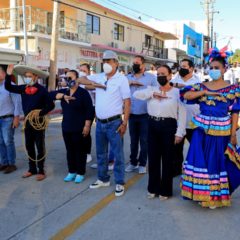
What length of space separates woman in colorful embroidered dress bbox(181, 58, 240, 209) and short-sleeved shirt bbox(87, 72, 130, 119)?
0.94 metres

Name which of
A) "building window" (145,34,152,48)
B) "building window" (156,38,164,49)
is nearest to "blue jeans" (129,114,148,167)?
"building window" (145,34,152,48)

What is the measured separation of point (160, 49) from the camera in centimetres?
4744

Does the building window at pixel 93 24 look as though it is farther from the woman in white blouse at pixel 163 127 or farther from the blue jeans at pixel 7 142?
the woman in white blouse at pixel 163 127

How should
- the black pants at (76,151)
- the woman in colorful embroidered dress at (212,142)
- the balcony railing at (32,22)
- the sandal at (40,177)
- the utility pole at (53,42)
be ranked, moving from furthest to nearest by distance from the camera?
the balcony railing at (32,22) < the utility pole at (53,42) < the sandal at (40,177) < the black pants at (76,151) < the woman in colorful embroidered dress at (212,142)

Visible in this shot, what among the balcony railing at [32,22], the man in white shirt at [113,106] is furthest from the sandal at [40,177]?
the balcony railing at [32,22]

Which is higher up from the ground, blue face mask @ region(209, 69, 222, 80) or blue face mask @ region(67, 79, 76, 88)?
blue face mask @ region(209, 69, 222, 80)

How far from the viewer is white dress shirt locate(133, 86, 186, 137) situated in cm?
495

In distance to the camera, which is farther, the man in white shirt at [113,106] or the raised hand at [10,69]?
the raised hand at [10,69]

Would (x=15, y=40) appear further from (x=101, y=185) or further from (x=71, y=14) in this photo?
(x=101, y=185)

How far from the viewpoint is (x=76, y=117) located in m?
5.77

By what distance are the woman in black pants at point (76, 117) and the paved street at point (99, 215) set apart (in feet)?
1.53

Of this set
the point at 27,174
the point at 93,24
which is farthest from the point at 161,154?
the point at 93,24

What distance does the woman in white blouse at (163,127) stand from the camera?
497cm

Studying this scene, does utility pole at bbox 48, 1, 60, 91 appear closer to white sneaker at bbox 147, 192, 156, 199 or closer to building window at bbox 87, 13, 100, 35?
building window at bbox 87, 13, 100, 35
